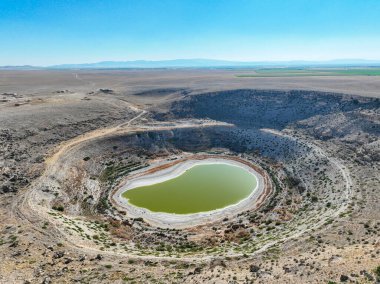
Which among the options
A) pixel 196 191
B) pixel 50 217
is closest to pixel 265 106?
pixel 196 191

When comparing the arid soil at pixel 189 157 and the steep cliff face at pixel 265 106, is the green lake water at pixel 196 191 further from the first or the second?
the steep cliff face at pixel 265 106

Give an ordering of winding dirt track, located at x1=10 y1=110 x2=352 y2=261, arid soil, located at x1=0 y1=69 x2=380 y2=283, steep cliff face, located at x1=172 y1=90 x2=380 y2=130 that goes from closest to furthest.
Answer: arid soil, located at x1=0 y1=69 x2=380 y2=283, winding dirt track, located at x1=10 y1=110 x2=352 y2=261, steep cliff face, located at x1=172 y1=90 x2=380 y2=130

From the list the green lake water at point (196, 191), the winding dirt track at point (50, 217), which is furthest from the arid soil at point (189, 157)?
the green lake water at point (196, 191)

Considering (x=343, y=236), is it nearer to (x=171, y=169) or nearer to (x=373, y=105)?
(x=171, y=169)

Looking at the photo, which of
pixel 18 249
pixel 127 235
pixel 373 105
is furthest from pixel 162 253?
pixel 373 105

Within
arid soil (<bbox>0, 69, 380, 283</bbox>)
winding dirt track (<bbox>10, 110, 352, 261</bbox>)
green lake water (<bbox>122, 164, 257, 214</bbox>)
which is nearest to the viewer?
arid soil (<bbox>0, 69, 380, 283</bbox>)

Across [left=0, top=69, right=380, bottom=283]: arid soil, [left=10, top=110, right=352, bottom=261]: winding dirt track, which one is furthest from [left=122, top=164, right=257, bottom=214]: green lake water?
[left=10, top=110, right=352, bottom=261]: winding dirt track

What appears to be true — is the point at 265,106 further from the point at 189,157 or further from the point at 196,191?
the point at 196,191

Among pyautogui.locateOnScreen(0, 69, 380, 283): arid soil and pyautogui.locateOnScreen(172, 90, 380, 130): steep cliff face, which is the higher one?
pyautogui.locateOnScreen(172, 90, 380, 130): steep cliff face

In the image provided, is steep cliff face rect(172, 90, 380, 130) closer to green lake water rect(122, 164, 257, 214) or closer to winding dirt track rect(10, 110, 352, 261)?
winding dirt track rect(10, 110, 352, 261)
